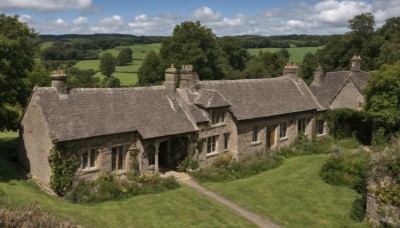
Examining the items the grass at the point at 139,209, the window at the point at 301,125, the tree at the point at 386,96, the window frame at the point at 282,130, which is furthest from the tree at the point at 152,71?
the grass at the point at 139,209

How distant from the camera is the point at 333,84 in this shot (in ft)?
145

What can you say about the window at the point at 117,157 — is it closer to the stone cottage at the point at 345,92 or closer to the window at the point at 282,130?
the window at the point at 282,130

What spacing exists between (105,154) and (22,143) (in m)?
6.89

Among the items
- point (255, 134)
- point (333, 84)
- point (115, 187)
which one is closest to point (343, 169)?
point (255, 134)

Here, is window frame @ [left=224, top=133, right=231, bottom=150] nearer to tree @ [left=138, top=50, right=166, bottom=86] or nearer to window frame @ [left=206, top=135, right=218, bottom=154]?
window frame @ [left=206, top=135, right=218, bottom=154]

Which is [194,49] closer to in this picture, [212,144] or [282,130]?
[282,130]

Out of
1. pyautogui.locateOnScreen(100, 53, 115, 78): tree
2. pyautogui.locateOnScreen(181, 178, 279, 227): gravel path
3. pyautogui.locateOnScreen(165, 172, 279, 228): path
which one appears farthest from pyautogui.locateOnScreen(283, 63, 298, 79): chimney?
pyautogui.locateOnScreen(100, 53, 115, 78): tree

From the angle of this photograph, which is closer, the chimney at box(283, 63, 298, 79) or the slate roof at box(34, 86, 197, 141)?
the slate roof at box(34, 86, 197, 141)

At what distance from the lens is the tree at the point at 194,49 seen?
6794 cm

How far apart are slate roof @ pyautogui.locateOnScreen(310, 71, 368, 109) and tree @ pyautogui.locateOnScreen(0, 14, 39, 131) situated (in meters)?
28.5

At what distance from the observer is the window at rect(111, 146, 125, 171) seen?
86.8ft

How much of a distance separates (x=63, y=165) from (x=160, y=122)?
7.62 meters

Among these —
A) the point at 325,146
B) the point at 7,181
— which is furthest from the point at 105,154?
the point at 325,146

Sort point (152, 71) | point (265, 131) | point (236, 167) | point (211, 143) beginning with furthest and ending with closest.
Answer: point (152, 71), point (265, 131), point (211, 143), point (236, 167)
